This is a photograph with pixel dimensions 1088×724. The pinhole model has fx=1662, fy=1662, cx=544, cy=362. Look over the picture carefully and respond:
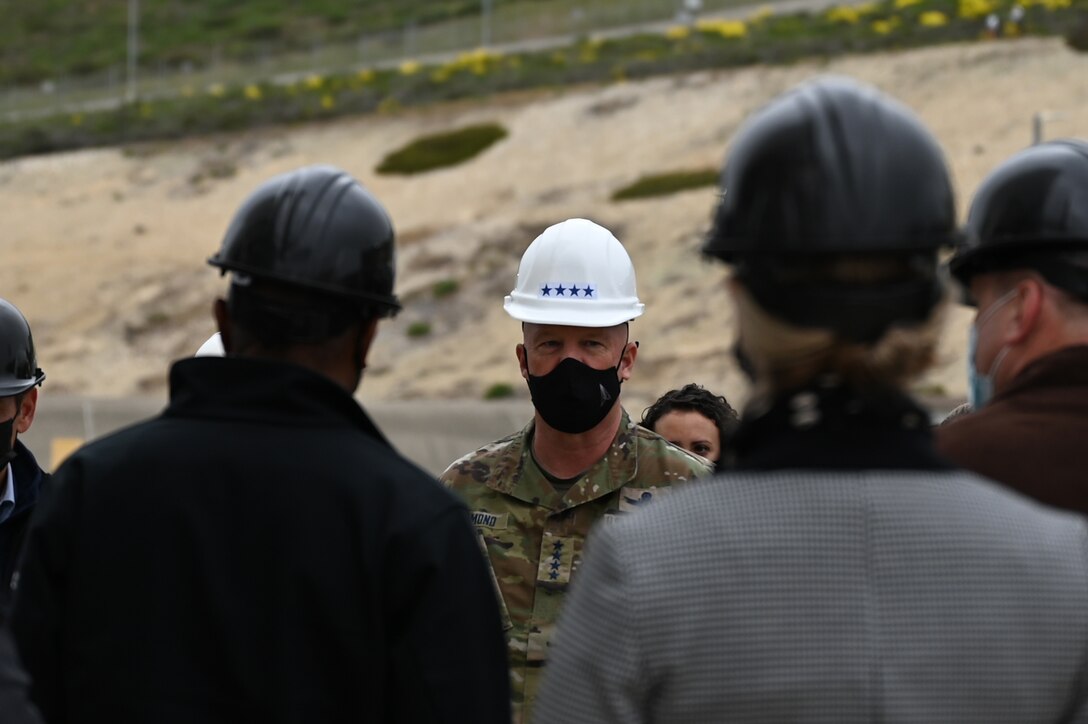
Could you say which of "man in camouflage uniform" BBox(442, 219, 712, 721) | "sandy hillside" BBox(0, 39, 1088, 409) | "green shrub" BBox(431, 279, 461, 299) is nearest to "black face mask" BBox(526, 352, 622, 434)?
"man in camouflage uniform" BBox(442, 219, 712, 721)

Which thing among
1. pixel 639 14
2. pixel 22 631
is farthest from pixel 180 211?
pixel 22 631

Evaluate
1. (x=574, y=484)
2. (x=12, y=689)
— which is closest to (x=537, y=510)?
(x=574, y=484)

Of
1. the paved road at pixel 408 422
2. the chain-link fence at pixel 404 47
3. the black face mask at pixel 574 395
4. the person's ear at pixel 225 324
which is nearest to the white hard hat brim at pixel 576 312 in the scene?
the black face mask at pixel 574 395

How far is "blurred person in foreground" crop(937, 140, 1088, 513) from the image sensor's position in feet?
9.85

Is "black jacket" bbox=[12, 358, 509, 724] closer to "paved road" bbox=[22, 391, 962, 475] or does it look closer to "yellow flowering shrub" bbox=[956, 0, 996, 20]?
"paved road" bbox=[22, 391, 962, 475]

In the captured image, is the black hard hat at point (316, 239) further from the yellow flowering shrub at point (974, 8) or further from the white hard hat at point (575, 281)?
the yellow flowering shrub at point (974, 8)

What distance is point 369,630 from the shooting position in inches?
108

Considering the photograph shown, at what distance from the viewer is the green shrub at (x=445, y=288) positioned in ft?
116

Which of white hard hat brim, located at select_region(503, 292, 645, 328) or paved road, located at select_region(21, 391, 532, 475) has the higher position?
white hard hat brim, located at select_region(503, 292, 645, 328)

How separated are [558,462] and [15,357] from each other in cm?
179

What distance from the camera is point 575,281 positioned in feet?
17.3

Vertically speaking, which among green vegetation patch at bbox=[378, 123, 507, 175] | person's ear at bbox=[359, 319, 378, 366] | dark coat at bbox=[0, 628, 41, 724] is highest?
person's ear at bbox=[359, 319, 378, 366]

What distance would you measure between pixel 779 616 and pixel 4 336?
145 inches

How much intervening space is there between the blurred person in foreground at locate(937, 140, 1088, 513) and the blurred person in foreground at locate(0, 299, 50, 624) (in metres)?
2.94
